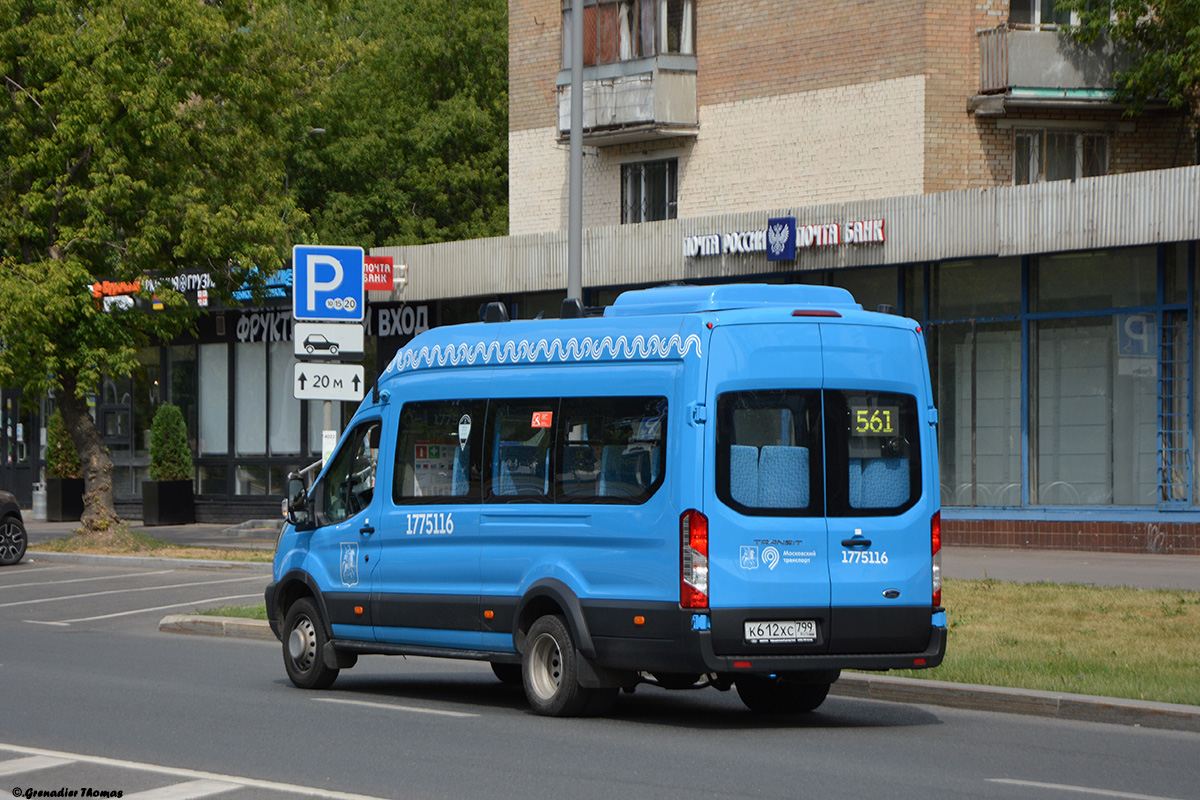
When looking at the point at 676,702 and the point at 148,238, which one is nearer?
the point at 676,702

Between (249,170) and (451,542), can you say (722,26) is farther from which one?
(451,542)

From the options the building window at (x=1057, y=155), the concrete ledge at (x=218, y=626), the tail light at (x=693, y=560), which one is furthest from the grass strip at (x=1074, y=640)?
the building window at (x=1057, y=155)

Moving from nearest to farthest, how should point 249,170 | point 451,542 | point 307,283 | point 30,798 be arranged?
point 30,798, point 451,542, point 307,283, point 249,170

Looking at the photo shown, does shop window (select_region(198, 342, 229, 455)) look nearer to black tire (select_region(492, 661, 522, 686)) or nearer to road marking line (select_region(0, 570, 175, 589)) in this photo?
road marking line (select_region(0, 570, 175, 589))

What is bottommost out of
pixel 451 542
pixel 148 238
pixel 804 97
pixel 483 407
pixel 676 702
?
pixel 676 702

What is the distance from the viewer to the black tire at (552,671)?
33.8 feet

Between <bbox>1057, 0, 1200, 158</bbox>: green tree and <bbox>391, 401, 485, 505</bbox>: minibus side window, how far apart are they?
1921 cm

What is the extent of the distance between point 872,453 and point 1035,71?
19.1 meters

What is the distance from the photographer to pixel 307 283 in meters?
16.7

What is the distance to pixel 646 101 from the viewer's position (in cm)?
3100

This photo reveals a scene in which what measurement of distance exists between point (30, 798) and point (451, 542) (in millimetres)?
4032

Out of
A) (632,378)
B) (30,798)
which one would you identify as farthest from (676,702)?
(30,798)

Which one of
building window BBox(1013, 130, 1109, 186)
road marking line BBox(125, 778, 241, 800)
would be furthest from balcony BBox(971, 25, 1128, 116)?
road marking line BBox(125, 778, 241, 800)

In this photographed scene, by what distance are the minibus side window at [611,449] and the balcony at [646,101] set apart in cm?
2066
